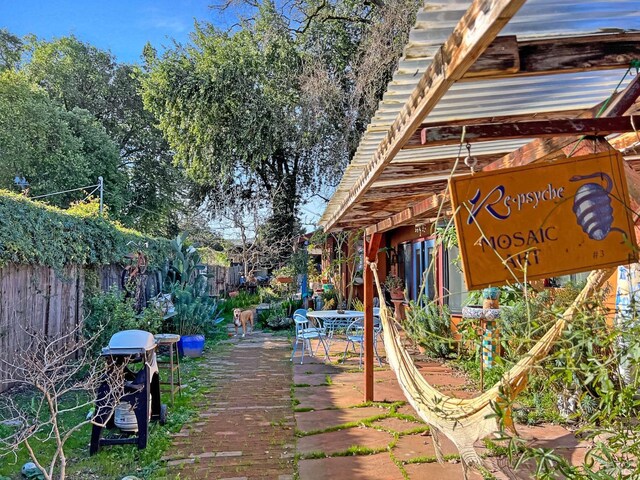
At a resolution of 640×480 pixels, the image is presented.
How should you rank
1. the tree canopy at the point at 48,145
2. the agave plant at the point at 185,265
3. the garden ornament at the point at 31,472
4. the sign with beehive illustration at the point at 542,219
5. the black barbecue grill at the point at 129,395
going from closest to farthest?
the sign with beehive illustration at the point at 542,219 → the garden ornament at the point at 31,472 → the black barbecue grill at the point at 129,395 → the agave plant at the point at 185,265 → the tree canopy at the point at 48,145

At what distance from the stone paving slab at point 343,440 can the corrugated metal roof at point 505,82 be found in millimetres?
2191

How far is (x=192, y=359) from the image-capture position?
788 centimetres

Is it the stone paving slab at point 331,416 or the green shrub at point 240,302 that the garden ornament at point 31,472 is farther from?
the green shrub at point 240,302

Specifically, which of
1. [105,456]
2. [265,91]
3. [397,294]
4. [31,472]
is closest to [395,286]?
[397,294]

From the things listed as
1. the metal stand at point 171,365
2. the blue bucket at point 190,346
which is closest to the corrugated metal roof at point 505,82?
the metal stand at point 171,365

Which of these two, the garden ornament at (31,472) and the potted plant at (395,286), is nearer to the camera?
the garden ornament at (31,472)

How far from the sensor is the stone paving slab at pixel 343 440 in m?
3.88

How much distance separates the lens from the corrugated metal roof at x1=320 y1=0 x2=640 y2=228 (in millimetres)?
1291

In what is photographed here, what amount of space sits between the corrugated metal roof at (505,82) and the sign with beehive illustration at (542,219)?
35cm

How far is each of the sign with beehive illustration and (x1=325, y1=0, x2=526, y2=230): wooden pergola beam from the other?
277 millimetres

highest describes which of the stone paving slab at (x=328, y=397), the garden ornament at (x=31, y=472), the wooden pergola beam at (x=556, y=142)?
the wooden pergola beam at (x=556, y=142)

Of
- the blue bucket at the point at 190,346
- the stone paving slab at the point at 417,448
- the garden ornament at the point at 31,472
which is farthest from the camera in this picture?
the blue bucket at the point at 190,346

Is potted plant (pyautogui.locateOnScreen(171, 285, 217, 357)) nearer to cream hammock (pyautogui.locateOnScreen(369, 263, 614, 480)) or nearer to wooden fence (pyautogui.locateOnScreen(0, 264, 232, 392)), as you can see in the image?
wooden fence (pyautogui.locateOnScreen(0, 264, 232, 392))

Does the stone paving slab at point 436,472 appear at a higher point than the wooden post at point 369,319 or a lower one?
lower
